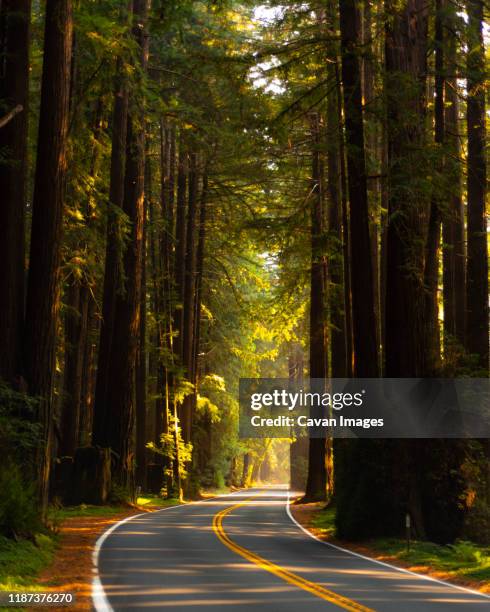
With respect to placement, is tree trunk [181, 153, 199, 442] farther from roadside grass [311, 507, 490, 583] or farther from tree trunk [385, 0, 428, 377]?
roadside grass [311, 507, 490, 583]

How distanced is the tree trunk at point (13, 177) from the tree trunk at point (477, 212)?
430 inches

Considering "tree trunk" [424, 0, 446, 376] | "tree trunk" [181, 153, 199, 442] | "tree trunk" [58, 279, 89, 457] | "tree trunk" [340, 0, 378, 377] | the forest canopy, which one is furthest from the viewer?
"tree trunk" [181, 153, 199, 442]

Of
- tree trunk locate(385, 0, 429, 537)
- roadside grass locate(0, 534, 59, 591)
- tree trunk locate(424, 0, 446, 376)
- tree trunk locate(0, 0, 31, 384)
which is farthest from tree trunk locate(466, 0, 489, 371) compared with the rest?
roadside grass locate(0, 534, 59, 591)

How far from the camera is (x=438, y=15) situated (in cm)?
2098

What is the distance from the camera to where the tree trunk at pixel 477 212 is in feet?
74.0

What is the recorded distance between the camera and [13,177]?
17281mm

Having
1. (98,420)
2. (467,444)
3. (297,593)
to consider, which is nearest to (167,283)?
(98,420)

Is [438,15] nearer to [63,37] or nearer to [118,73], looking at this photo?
[118,73]

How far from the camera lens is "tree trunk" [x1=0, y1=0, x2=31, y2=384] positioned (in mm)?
16703

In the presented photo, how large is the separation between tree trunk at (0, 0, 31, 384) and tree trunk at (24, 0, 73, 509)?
10.7 inches

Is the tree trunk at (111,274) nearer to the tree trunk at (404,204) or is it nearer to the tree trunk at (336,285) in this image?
the tree trunk at (336,285)

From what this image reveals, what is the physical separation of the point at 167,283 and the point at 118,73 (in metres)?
22.7

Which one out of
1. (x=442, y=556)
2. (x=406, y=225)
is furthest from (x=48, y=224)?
(x=442, y=556)

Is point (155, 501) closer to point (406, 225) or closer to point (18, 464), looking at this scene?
point (406, 225)
